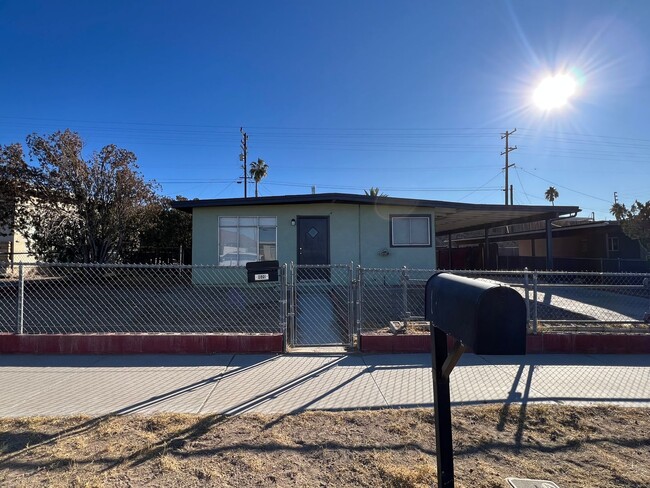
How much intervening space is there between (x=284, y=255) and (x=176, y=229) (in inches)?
387

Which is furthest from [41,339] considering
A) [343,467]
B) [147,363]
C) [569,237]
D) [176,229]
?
[569,237]

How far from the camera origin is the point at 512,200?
4125cm

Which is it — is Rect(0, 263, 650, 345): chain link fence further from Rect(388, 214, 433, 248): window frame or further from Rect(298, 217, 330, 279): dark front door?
Rect(388, 214, 433, 248): window frame

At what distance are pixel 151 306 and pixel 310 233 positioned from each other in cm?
539

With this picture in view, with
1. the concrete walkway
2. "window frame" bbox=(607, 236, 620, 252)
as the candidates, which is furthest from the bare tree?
"window frame" bbox=(607, 236, 620, 252)

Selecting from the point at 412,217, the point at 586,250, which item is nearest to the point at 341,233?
the point at 412,217

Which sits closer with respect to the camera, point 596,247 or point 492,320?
point 492,320

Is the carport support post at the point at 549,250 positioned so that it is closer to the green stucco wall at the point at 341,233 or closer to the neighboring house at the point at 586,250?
the neighboring house at the point at 586,250

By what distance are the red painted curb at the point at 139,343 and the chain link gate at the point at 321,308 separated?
1.87 feet

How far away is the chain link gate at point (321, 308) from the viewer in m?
5.68

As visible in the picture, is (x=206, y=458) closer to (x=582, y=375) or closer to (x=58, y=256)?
(x=582, y=375)

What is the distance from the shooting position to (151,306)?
9016 millimetres

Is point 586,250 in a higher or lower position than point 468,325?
higher

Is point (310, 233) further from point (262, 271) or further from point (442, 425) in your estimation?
point (442, 425)
